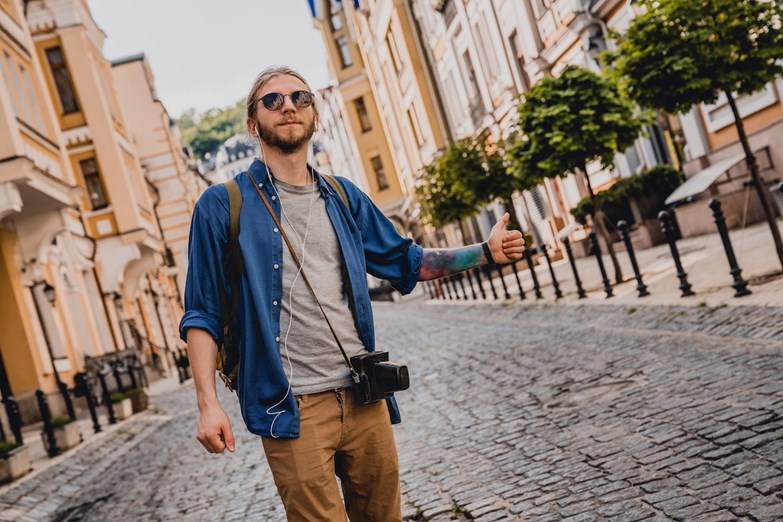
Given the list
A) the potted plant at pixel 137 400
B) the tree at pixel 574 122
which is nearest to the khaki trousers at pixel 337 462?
the tree at pixel 574 122

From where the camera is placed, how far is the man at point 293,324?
2.56 m

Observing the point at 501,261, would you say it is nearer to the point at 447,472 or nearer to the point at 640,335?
the point at 447,472

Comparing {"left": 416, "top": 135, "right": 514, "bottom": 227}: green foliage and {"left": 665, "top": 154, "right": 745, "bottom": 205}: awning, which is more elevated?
{"left": 416, "top": 135, "right": 514, "bottom": 227}: green foliage

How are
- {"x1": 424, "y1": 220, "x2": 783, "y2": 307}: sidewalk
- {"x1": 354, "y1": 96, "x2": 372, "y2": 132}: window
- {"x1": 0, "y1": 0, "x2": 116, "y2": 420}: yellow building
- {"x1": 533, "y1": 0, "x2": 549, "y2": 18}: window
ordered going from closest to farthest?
{"x1": 424, "y1": 220, "x2": 783, "y2": 307}: sidewalk → {"x1": 0, "y1": 0, "x2": 116, "y2": 420}: yellow building → {"x1": 533, "y1": 0, "x2": 549, "y2": 18}: window → {"x1": 354, "y1": 96, "x2": 372, "y2": 132}: window

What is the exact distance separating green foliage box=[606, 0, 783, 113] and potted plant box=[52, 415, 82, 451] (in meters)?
8.80

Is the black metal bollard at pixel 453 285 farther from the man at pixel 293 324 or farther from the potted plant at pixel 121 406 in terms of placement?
the man at pixel 293 324

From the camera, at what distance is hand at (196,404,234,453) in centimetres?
251

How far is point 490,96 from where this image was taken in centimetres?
3044

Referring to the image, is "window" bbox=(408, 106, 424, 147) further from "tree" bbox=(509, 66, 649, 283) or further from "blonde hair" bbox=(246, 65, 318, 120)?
"blonde hair" bbox=(246, 65, 318, 120)

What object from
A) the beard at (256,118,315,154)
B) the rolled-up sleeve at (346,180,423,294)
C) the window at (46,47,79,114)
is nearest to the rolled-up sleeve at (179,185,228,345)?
the beard at (256,118,315,154)

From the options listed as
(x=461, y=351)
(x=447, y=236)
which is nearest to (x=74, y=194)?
(x=461, y=351)

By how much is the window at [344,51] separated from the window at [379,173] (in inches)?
245

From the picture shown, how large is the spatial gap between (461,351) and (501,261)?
31.0 feet

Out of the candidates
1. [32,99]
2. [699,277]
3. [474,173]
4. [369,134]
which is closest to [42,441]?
[699,277]
